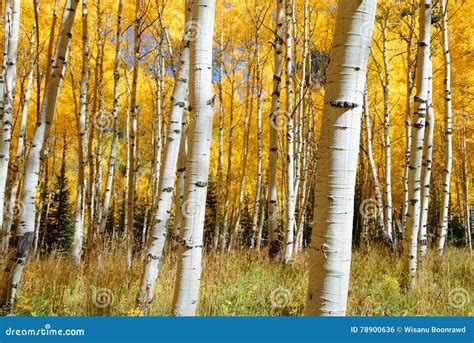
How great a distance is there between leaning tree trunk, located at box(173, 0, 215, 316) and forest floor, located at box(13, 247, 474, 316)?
852 millimetres

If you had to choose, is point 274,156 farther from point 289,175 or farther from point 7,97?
point 7,97

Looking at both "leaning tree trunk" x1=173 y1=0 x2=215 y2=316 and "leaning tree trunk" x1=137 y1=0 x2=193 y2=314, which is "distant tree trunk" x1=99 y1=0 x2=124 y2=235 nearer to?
"leaning tree trunk" x1=137 y1=0 x2=193 y2=314

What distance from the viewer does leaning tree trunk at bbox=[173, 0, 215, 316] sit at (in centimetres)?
254

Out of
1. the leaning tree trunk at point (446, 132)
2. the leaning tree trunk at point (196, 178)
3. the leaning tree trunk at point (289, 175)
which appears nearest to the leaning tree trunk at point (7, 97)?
the leaning tree trunk at point (196, 178)

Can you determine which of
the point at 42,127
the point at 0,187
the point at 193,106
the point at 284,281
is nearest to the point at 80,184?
the point at 0,187

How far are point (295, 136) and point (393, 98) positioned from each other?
→ 523 cm

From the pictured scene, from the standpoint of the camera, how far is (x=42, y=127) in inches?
141

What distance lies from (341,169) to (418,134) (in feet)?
10.9

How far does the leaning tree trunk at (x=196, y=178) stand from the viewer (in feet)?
8.34

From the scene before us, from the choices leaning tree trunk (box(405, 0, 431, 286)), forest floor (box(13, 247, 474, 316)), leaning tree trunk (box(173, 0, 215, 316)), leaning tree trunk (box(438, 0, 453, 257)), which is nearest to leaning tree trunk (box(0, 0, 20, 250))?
forest floor (box(13, 247, 474, 316))

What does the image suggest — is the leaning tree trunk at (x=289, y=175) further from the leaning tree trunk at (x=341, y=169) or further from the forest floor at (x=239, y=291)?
the leaning tree trunk at (x=341, y=169)

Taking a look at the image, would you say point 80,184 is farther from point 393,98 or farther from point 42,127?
point 393,98

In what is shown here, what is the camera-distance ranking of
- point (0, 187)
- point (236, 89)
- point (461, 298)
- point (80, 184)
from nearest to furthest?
point (461, 298) < point (0, 187) < point (80, 184) < point (236, 89)

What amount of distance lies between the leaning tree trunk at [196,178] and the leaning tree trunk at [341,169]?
94cm
